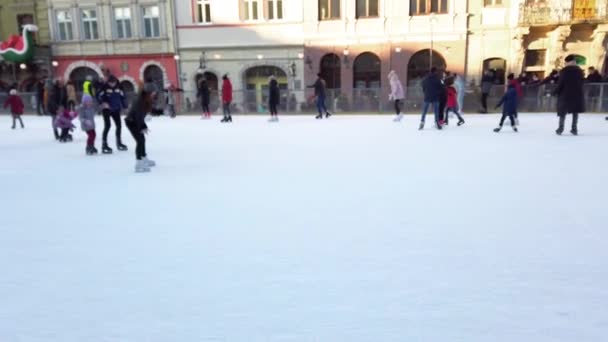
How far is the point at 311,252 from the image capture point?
327 cm

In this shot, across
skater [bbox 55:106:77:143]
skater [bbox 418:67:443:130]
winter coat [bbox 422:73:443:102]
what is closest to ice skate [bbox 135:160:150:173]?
skater [bbox 55:106:77:143]

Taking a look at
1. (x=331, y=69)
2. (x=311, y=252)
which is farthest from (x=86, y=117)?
(x=331, y=69)

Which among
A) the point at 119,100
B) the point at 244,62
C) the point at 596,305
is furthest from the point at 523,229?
the point at 244,62

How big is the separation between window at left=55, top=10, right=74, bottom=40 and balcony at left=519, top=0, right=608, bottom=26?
25.2 m

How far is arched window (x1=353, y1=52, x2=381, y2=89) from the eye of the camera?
910 inches

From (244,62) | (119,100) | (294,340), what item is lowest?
(294,340)

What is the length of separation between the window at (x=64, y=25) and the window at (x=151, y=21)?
4940mm

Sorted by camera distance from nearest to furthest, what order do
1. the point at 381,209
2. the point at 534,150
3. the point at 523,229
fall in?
the point at 523,229 < the point at 381,209 < the point at 534,150

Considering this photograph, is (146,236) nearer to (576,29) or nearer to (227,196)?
(227,196)

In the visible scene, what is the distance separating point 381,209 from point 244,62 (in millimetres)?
21341

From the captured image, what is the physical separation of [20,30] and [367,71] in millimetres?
21886

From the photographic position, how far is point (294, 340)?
2.18m

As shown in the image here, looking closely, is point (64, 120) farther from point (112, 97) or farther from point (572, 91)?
point (572, 91)

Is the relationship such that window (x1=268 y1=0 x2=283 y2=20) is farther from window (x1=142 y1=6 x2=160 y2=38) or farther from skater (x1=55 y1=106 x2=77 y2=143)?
skater (x1=55 y1=106 x2=77 y2=143)
